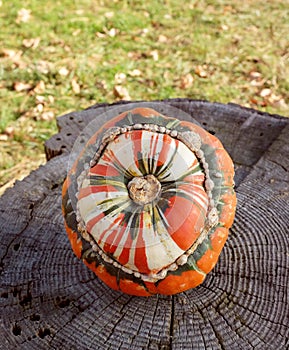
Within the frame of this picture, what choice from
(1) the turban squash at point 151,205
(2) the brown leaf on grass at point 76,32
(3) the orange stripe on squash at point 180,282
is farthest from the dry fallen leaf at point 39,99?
(3) the orange stripe on squash at point 180,282

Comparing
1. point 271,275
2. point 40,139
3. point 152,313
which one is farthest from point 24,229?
point 40,139

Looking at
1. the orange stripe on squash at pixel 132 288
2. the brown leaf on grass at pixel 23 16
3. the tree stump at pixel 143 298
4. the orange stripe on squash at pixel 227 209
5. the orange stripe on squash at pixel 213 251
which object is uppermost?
the orange stripe on squash at pixel 227 209

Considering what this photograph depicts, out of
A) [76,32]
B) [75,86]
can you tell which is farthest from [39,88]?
[76,32]

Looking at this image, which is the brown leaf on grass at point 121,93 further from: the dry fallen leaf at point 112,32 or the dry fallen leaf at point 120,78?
the dry fallen leaf at point 112,32

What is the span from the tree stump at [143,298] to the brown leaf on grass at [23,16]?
3.05m

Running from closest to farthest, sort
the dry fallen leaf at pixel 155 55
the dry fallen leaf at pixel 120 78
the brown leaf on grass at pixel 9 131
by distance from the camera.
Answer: the brown leaf on grass at pixel 9 131 → the dry fallen leaf at pixel 120 78 → the dry fallen leaf at pixel 155 55

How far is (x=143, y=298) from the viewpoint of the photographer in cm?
174

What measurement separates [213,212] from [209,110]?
108 cm

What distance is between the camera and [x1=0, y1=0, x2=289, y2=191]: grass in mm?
3922

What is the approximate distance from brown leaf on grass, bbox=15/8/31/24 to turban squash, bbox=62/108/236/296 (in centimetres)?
359

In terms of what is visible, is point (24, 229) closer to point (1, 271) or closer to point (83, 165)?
point (1, 271)

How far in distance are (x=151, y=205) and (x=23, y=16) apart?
3907 mm

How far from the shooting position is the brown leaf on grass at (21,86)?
4.04 meters

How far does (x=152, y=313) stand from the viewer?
1684 millimetres
